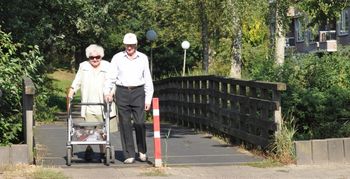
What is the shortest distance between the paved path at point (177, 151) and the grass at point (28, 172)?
0.73 meters

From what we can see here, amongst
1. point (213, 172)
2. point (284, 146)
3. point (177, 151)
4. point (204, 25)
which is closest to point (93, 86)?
point (213, 172)

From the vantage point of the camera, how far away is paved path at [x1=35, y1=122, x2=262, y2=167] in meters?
10.6

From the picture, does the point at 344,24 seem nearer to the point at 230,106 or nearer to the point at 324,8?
the point at 230,106

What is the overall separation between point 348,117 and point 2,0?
8262 mm

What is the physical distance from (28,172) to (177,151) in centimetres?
344

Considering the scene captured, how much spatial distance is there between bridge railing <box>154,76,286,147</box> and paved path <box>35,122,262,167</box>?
37cm

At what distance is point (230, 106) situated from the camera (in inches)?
530

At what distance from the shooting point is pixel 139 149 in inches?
418

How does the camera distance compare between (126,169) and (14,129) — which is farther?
(14,129)

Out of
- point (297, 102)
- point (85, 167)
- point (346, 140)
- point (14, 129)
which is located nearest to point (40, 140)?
point (14, 129)

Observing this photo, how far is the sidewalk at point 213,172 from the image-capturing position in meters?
9.34

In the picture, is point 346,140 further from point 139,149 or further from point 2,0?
point 2,0

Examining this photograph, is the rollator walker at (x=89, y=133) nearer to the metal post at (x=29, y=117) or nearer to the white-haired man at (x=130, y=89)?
the white-haired man at (x=130, y=89)

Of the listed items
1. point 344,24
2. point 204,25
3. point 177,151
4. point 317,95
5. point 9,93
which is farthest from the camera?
point 344,24
